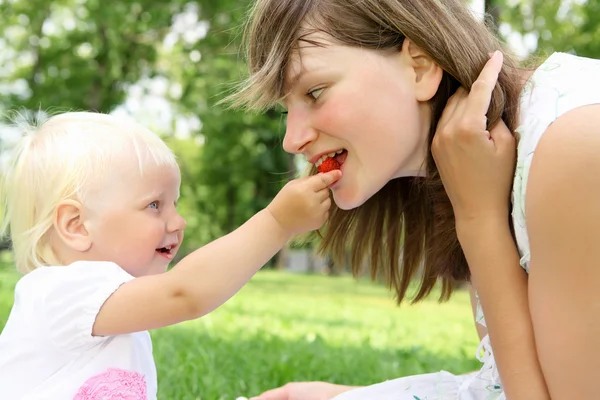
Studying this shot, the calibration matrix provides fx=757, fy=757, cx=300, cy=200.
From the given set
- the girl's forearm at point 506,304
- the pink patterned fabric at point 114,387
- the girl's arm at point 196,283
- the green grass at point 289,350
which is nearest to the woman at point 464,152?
the girl's forearm at point 506,304

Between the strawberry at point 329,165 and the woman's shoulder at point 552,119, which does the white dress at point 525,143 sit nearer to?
the woman's shoulder at point 552,119

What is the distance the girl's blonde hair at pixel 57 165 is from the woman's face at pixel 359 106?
0.46 meters

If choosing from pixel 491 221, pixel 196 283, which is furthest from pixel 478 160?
pixel 196 283

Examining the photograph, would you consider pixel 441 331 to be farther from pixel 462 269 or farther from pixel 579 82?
pixel 579 82

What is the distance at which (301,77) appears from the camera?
83.0 inches

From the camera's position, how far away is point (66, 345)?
6.51 feet

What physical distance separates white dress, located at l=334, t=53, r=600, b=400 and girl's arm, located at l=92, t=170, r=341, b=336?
555 millimetres

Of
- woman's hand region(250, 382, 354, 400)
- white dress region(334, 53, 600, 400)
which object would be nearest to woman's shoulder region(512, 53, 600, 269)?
white dress region(334, 53, 600, 400)

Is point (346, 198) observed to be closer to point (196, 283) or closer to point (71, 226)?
point (196, 283)

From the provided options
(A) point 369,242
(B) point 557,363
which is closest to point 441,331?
(A) point 369,242

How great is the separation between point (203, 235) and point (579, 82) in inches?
1203

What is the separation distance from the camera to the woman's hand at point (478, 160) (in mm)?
1904

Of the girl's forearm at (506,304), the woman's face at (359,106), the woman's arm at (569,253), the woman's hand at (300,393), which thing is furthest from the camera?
the woman's hand at (300,393)

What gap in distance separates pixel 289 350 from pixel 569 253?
2.70 metres
